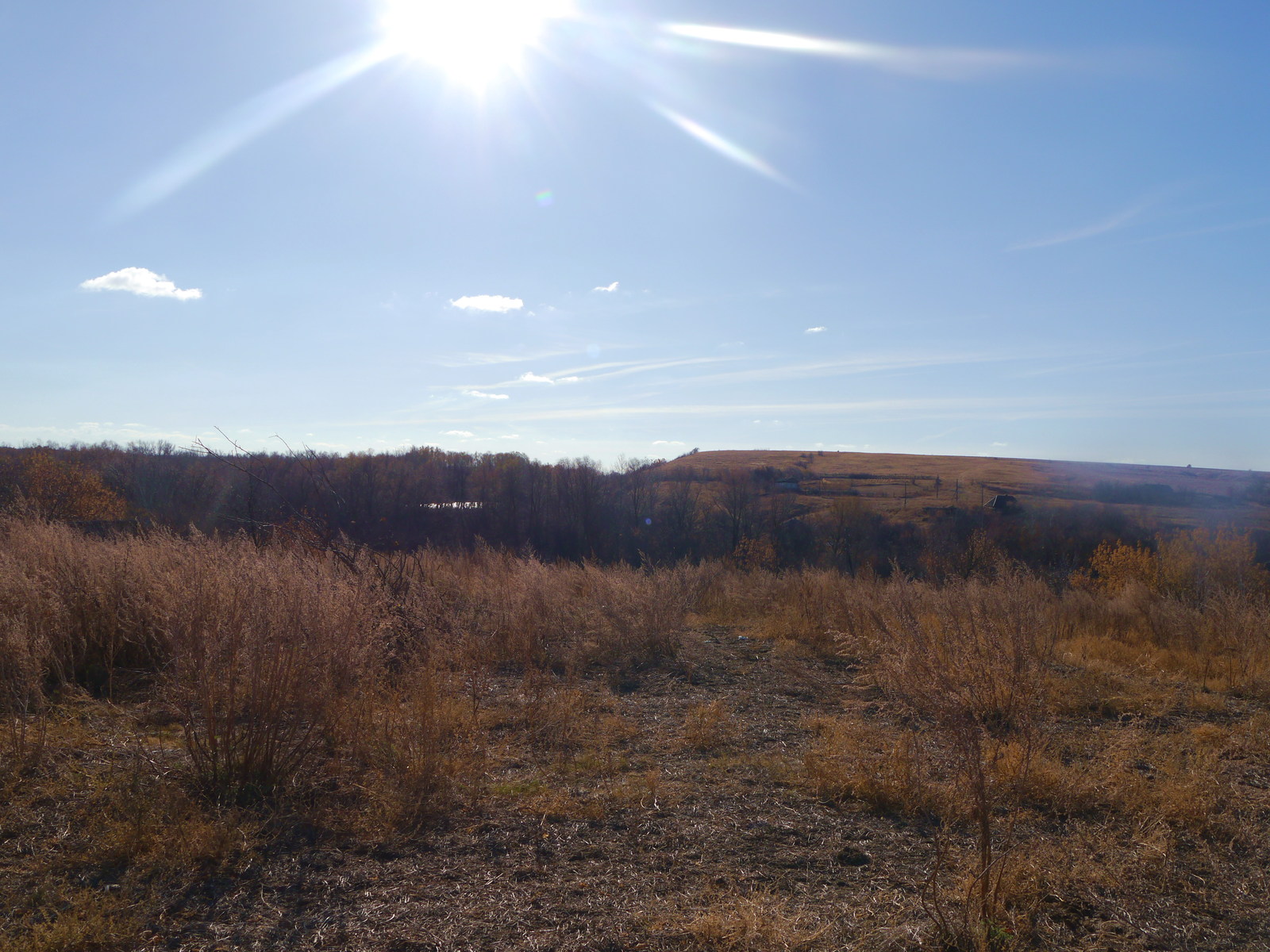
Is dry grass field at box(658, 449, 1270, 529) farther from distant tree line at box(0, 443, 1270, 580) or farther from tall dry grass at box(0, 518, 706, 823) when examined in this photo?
tall dry grass at box(0, 518, 706, 823)

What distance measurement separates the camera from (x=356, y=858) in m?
3.53

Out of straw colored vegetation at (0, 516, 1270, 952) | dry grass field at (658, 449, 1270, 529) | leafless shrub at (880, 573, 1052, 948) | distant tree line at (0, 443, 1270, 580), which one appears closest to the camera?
leafless shrub at (880, 573, 1052, 948)

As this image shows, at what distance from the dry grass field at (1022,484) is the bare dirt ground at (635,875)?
3900cm

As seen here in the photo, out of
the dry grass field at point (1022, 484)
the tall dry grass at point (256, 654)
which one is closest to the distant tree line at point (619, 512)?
the dry grass field at point (1022, 484)

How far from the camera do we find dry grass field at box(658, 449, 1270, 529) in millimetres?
54531

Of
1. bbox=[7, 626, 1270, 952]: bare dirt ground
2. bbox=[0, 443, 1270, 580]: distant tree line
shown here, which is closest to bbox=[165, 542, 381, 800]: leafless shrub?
bbox=[7, 626, 1270, 952]: bare dirt ground

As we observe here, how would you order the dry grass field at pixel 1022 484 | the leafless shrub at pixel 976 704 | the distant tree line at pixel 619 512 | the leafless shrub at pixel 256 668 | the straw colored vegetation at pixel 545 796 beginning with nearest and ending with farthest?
the leafless shrub at pixel 976 704, the straw colored vegetation at pixel 545 796, the leafless shrub at pixel 256 668, the distant tree line at pixel 619 512, the dry grass field at pixel 1022 484

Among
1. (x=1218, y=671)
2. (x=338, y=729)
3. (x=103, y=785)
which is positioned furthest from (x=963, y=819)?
(x=1218, y=671)

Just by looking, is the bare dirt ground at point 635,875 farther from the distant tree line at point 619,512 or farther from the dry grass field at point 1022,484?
the dry grass field at point 1022,484

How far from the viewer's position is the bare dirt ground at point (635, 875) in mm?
2893

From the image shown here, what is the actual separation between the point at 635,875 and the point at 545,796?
112 centimetres

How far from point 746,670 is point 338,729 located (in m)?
5.27

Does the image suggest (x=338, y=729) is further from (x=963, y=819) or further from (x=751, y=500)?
(x=751, y=500)

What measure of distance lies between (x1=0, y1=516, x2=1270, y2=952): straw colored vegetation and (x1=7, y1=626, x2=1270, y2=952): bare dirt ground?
0.02m
